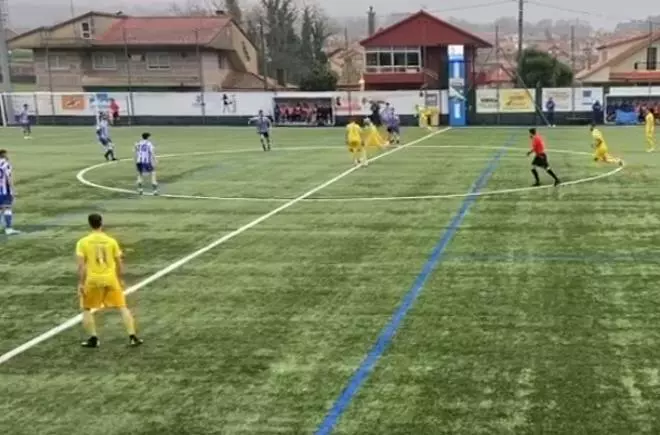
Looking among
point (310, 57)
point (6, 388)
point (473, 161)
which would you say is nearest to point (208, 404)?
point (6, 388)

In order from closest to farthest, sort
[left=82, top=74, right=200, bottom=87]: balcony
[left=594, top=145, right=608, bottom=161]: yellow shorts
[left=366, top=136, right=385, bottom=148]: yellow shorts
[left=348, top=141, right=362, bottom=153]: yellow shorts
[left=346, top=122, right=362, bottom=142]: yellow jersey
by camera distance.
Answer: [left=594, top=145, right=608, bottom=161]: yellow shorts, [left=346, top=122, right=362, bottom=142]: yellow jersey, [left=348, top=141, right=362, bottom=153]: yellow shorts, [left=366, top=136, right=385, bottom=148]: yellow shorts, [left=82, top=74, right=200, bottom=87]: balcony

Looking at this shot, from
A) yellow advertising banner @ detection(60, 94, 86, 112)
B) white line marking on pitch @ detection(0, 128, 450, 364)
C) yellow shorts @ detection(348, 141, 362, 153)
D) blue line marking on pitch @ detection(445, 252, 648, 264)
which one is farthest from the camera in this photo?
yellow advertising banner @ detection(60, 94, 86, 112)

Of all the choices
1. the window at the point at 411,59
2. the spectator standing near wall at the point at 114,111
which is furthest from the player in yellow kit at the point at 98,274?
the window at the point at 411,59

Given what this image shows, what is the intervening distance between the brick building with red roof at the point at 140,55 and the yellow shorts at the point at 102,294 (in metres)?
64.5

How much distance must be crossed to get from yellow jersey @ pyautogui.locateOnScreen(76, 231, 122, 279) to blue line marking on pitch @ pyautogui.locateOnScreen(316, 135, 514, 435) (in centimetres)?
355

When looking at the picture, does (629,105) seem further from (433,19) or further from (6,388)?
(6,388)

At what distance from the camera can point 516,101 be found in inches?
2219

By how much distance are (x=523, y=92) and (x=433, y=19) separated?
2192cm

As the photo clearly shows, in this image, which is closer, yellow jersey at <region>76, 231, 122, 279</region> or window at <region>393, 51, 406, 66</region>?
yellow jersey at <region>76, 231, 122, 279</region>

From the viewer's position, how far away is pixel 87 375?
389 inches

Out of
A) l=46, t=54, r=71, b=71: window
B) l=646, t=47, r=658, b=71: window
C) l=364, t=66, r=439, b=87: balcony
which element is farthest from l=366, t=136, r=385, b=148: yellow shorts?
l=646, t=47, r=658, b=71: window

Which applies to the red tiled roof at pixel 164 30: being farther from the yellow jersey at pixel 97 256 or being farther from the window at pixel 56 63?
the yellow jersey at pixel 97 256

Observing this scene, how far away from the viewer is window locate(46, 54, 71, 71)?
256 ft

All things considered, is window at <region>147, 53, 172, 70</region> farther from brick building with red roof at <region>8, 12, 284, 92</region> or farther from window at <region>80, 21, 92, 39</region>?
window at <region>80, 21, 92, 39</region>
